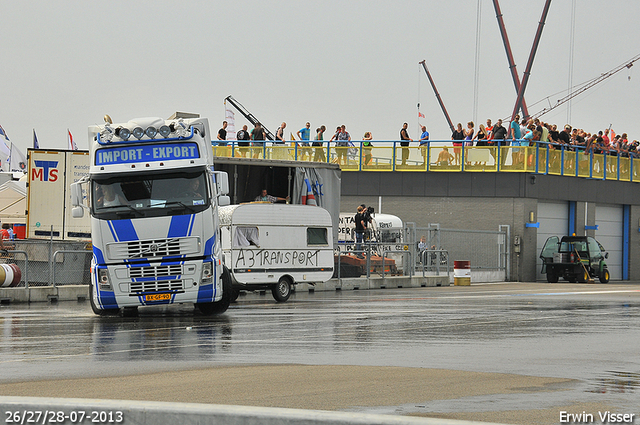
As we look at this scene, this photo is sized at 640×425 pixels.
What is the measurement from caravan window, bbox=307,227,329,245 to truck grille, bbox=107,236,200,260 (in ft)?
22.0

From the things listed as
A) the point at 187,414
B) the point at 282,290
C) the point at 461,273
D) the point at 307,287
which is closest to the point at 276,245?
the point at 282,290

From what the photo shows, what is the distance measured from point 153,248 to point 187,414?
10.7 metres

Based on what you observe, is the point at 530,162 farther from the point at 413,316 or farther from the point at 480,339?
the point at 480,339

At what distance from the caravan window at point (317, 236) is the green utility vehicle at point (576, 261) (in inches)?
722

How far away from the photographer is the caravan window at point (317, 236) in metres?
22.4

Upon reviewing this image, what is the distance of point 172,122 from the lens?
1599 cm

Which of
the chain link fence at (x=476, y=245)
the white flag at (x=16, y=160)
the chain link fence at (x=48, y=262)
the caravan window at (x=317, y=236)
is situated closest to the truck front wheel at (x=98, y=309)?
the chain link fence at (x=48, y=262)

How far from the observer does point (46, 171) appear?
24469 mm

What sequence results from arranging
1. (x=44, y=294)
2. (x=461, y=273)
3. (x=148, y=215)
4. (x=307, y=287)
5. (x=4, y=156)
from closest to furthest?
(x=148, y=215) < (x=44, y=294) < (x=307, y=287) < (x=461, y=273) < (x=4, y=156)

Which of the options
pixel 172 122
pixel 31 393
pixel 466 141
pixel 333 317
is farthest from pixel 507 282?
pixel 31 393

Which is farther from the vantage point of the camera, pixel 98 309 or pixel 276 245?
pixel 276 245

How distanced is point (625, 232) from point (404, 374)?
39.9 metres

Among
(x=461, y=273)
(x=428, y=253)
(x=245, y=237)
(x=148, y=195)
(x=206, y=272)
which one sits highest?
(x=148, y=195)

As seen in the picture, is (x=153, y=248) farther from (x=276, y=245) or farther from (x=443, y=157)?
(x=443, y=157)
